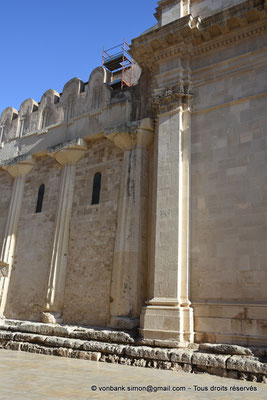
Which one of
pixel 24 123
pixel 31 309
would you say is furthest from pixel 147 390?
pixel 24 123

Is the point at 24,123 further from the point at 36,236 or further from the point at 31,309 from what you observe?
the point at 31,309

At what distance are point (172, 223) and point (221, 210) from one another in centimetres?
125

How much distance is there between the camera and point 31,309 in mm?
11875

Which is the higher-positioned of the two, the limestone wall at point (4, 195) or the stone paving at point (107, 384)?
the limestone wall at point (4, 195)

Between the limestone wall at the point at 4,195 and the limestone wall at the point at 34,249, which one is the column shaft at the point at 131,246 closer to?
the limestone wall at the point at 34,249

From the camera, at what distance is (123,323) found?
9242mm

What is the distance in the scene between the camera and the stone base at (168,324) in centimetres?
805

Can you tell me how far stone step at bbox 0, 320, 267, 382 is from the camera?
6.79 m

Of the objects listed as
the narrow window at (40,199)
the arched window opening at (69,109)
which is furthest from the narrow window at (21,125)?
the narrow window at (40,199)

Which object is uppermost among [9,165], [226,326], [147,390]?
[9,165]

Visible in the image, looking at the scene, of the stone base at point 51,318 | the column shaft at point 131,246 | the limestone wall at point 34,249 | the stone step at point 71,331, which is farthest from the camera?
the limestone wall at point 34,249

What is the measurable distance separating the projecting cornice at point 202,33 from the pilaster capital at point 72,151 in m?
3.53

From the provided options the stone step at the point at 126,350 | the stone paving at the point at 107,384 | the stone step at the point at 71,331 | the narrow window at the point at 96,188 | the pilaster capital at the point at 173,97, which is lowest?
the stone paving at the point at 107,384

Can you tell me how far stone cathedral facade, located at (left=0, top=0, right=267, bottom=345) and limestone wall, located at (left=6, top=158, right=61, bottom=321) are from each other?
0.05 m
